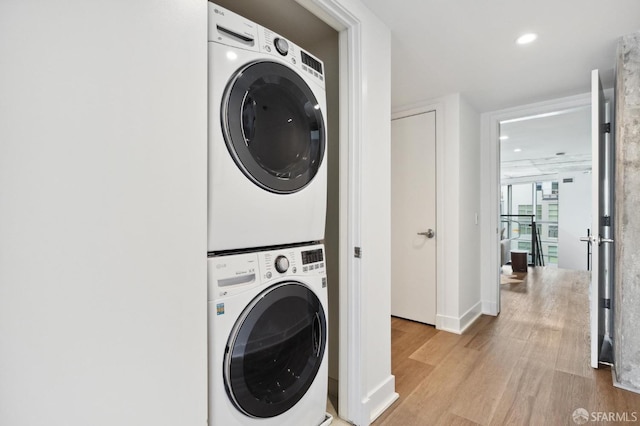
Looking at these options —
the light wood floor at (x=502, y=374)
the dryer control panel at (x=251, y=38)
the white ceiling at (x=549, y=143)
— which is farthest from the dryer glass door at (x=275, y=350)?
the white ceiling at (x=549, y=143)

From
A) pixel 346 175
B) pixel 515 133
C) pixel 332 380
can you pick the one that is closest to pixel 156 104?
pixel 346 175

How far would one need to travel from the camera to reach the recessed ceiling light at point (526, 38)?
1936 millimetres

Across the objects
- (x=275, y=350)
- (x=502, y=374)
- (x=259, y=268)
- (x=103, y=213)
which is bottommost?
(x=502, y=374)

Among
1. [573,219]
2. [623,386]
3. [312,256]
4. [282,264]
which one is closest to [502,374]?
[623,386]

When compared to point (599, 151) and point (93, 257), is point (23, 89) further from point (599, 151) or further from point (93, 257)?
point (599, 151)

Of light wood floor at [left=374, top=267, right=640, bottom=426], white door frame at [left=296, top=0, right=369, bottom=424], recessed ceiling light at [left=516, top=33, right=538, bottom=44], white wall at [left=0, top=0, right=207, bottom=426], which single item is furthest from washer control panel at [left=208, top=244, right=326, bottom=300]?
recessed ceiling light at [left=516, top=33, right=538, bottom=44]

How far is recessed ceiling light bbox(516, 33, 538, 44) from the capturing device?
1936 millimetres

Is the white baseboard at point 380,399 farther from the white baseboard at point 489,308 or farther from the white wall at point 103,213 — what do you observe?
the white baseboard at point 489,308

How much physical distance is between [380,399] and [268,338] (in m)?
0.94

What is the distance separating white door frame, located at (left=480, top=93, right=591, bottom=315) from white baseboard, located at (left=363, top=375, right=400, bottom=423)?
2.10 meters

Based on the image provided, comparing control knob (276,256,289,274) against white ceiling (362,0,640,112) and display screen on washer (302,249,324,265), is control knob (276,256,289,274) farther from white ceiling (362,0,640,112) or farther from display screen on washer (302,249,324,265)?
white ceiling (362,0,640,112)

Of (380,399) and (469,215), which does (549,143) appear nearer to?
(469,215)

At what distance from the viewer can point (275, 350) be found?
48.1 inches

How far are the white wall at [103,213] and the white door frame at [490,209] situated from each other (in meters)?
3.29
